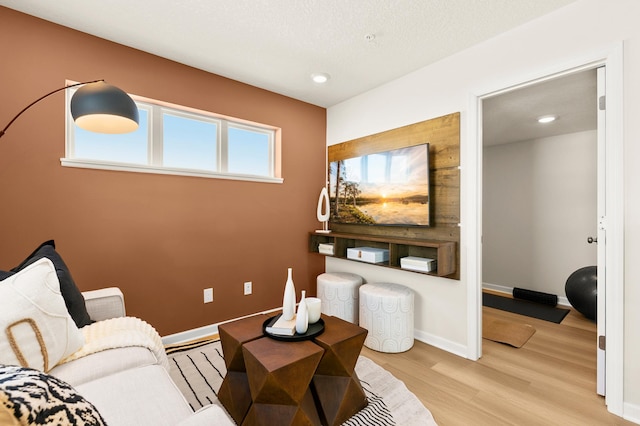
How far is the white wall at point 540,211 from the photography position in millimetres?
3725

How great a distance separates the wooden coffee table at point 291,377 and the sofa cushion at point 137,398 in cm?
39

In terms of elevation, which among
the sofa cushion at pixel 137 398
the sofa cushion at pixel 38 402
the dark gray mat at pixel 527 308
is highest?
the sofa cushion at pixel 38 402

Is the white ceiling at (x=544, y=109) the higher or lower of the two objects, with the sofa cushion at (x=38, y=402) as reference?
higher

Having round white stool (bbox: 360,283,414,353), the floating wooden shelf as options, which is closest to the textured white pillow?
round white stool (bbox: 360,283,414,353)

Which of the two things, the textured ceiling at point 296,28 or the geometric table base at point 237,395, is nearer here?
the geometric table base at point 237,395

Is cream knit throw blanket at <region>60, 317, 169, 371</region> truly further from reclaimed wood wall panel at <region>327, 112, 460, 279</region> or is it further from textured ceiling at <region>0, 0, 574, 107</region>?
reclaimed wood wall panel at <region>327, 112, 460, 279</region>

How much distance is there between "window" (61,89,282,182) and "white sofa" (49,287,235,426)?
1585mm

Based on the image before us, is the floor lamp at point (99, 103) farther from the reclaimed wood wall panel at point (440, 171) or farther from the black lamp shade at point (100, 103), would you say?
the reclaimed wood wall panel at point (440, 171)

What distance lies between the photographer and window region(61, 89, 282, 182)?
7.75ft

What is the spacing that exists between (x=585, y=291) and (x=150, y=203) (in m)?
4.33

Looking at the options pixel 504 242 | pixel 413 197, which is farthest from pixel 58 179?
pixel 504 242

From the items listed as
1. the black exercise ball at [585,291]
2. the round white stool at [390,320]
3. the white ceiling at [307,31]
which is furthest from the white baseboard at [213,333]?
the white ceiling at [307,31]

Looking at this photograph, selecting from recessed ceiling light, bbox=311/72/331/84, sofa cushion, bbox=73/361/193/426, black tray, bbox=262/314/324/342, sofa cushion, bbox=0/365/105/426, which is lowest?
black tray, bbox=262/314/324/342

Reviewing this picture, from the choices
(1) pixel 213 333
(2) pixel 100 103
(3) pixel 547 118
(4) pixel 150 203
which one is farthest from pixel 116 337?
(3) pixel 547 118
